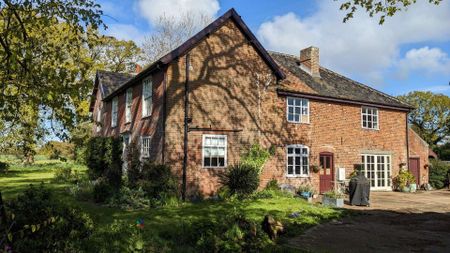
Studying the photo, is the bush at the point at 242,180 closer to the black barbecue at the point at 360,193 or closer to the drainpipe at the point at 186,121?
the drainpipe at the point at 186,121

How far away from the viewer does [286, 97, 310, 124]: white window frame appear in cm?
2195

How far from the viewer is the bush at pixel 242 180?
18.1 m

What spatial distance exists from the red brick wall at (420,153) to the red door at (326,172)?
8.08 m

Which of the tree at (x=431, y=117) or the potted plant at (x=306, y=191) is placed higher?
the tree at (x=431, y=117)

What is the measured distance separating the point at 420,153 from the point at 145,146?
19758 mm

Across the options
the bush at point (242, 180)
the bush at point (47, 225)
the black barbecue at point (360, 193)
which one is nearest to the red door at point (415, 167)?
the black barbecue at point (360, 193)

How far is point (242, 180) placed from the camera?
18.1 m

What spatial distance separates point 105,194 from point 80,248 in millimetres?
9137

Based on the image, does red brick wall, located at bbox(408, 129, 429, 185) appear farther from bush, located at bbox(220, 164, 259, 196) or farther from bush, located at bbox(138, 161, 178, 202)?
bush, located at bbox(138, 161, 178, 202)

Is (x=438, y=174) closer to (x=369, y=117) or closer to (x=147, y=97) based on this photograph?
(x=369, y=117)

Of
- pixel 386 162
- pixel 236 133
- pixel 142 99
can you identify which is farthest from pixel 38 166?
pixel 386 162

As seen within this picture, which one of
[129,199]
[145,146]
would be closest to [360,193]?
[129,199]

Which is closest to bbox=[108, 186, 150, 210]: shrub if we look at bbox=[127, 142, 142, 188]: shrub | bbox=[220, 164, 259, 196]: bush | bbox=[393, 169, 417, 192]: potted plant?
bbox=[127, 142, 142, 188]: shrub

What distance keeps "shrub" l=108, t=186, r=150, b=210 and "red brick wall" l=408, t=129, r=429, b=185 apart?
66.2 ft
